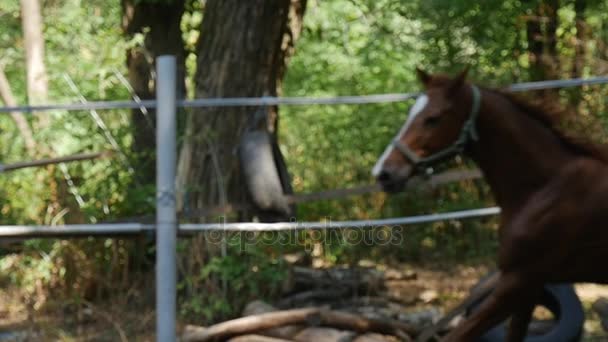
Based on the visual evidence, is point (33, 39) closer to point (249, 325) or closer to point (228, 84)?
point (228, 84)

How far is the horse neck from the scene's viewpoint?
14.5ft

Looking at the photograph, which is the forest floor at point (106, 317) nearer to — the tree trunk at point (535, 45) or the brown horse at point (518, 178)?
the brown horse at point (518, 178)

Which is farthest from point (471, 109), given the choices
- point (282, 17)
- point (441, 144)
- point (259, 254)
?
point (282, 17)

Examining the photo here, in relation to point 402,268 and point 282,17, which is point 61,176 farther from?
point 402,268

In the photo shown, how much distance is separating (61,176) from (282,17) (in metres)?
2.10

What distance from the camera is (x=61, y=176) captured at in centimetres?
712

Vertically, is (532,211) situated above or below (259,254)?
above

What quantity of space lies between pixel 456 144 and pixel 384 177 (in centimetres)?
39

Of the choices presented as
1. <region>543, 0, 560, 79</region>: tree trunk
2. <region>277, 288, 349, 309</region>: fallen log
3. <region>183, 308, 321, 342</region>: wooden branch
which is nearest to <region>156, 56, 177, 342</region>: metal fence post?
<region>183, 308, 321, 342</region>: wooden branch

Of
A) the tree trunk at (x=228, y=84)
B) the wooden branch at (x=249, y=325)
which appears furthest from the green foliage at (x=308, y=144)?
the wooden branch at (x=249, y=325)

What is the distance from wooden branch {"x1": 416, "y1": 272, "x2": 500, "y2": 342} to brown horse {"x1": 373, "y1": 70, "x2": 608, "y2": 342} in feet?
2.03

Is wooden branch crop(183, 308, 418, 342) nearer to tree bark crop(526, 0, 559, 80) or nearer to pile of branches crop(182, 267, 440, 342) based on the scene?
pile of branches crop(182, 267, 440, 342)

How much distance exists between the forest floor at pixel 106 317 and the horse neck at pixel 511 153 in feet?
6.03

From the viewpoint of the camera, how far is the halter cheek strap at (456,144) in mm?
4367
